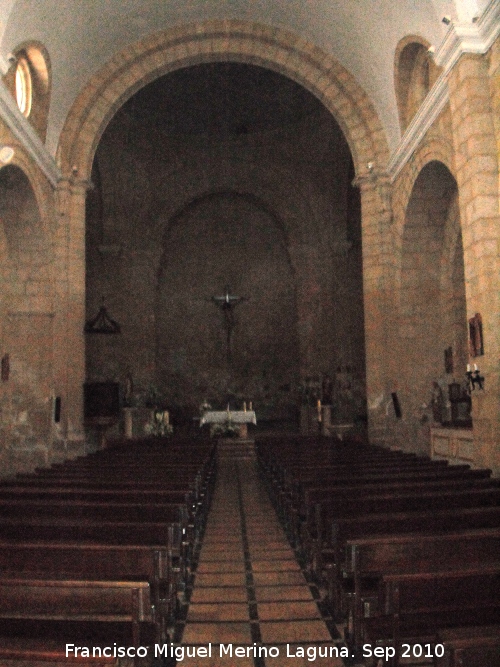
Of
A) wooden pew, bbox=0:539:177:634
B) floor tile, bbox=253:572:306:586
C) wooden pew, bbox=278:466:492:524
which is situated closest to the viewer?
wooden pew, bbox=0:539:177:634

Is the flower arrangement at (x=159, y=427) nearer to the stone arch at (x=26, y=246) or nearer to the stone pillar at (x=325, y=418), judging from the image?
the stone pillar at (x=325, y=418)

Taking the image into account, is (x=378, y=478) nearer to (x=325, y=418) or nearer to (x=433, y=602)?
(x=433, y=602)

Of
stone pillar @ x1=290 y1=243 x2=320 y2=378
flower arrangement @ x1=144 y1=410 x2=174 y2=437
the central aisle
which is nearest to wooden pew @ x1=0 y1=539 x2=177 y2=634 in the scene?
the central aisle

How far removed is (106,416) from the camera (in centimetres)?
1456

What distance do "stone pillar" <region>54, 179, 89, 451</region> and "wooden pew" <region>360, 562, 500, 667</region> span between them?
10.8 m

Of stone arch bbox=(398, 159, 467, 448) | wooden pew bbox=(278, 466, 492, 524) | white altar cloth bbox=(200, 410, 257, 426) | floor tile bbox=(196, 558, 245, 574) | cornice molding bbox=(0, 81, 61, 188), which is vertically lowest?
floor tile bbox=(196, 558, 245, 574)

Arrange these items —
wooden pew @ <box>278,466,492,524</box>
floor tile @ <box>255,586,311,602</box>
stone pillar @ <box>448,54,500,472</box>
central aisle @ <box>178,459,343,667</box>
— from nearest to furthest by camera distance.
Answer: central aisle @ <box>178,459,343,667</box>, floor tile @ <box>255,586,311,602</box>, wooden pew @ <box>278,466,492,524</box>, stone pillar @ <box>448,54,500,472</box>

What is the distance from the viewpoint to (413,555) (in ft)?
11.6

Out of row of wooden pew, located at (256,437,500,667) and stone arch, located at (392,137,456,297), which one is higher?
stone arch, located at (392,137,456,297)

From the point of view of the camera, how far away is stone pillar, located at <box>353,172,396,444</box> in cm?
1328

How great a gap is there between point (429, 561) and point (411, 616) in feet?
1.43

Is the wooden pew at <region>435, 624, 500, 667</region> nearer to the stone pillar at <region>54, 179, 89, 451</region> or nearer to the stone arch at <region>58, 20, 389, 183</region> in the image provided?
the stone pillar at <region>54, 179, 89, 451</region>

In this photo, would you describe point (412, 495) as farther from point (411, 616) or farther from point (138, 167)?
point (138, 167)

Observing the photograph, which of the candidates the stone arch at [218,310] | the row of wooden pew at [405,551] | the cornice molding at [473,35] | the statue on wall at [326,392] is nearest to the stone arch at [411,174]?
the cornice molding at [473,35]
